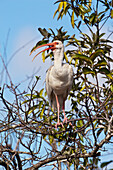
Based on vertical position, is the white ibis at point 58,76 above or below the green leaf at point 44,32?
below

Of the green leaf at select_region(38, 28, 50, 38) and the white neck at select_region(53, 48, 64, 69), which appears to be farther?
the white neck at select_region(53, 48, 64, 69)

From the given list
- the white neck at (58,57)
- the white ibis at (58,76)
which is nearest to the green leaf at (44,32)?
the white ibis at (58,76)

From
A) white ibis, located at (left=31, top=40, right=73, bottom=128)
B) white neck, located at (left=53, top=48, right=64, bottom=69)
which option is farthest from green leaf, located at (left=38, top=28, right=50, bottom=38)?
white neck, located at (left=53, top=48, right=64, bottom=69)

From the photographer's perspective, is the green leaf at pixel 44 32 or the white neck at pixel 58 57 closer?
the green leaf at pixel 44 32

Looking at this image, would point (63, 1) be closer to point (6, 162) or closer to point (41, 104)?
point (41, 104)

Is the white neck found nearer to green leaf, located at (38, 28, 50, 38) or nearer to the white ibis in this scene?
the white ibis

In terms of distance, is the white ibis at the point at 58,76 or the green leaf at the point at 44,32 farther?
the white ibis at the point at 58,76

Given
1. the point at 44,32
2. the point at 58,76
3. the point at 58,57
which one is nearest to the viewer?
the point at 44,32

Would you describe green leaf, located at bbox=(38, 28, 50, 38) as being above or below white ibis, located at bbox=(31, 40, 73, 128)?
above

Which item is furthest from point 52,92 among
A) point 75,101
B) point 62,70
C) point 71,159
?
point 71,159

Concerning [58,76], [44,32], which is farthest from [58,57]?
[44,32]

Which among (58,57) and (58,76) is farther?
(58,57)

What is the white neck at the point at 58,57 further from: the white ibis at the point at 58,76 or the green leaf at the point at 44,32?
the green leaf at the point at 44,32

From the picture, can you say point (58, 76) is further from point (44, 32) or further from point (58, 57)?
point (44, 32)
